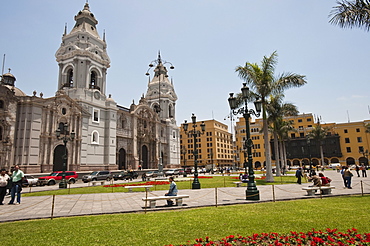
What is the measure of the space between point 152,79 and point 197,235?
199ft

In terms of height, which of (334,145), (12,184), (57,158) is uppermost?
(334,145)

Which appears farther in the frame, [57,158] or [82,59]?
[82,59]

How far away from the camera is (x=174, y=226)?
710cm

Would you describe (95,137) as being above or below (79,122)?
below

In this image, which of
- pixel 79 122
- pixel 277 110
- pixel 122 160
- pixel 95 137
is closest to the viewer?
pixel 277 110

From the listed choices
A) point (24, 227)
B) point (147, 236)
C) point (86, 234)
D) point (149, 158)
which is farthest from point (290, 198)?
point (149, 158)

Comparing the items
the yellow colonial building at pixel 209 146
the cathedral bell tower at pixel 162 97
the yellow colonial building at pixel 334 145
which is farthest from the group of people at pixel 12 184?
the yellow colonial building at pixel 209 146

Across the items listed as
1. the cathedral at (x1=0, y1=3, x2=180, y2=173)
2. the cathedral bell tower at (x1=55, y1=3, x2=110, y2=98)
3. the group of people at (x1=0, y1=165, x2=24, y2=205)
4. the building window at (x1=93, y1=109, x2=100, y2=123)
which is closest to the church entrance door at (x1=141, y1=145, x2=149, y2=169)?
the cathedral at (x1=0, y1=3, x2=180, y2=173)

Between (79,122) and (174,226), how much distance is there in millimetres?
33606

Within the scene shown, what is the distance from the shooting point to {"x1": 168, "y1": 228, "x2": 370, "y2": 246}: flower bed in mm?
5254

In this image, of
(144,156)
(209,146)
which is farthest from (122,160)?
(209,146)

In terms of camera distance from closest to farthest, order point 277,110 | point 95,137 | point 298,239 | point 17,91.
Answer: point 298,239 < point 277,110 < point 17,91 < point 95,137

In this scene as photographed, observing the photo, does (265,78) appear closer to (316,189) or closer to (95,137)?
(316,189)

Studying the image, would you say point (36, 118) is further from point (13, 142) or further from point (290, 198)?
point (290, 198)
